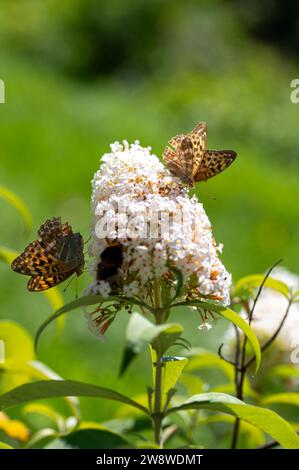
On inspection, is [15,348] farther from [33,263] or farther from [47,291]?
[33,263]

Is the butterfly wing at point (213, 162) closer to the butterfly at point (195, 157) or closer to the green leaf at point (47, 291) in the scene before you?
the butterfly at point (195, 157)

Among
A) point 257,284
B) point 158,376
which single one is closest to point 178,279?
point 158,376

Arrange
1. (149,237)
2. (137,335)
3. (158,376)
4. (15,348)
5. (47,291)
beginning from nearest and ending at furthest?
1. (137,335)
2. (149,237)
3. (158,376)
4. (47,291)
5. (15,348)

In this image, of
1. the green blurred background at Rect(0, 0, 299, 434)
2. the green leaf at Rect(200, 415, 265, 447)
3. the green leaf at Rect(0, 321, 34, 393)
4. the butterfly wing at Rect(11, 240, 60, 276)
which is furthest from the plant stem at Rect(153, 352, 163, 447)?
the green blurred background at Rect(0, 0, 299, 434)

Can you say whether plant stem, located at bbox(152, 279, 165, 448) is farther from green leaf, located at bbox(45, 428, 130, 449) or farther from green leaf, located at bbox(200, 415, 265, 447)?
green leaf, located at bbox(200, 415, 265, 447)

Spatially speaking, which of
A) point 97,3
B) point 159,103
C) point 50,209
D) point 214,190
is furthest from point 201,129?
point 97,3
